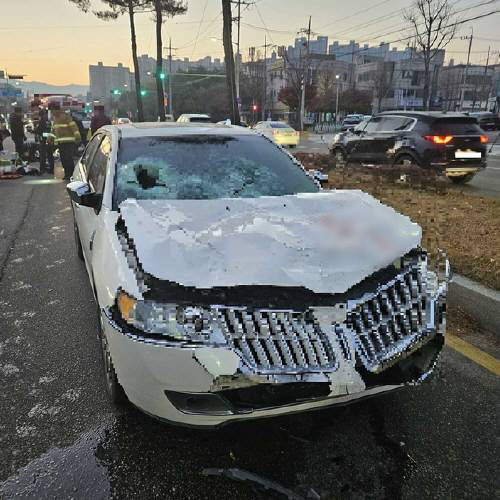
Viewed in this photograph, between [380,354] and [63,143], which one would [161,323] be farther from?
[63,143]

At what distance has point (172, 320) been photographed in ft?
6.62

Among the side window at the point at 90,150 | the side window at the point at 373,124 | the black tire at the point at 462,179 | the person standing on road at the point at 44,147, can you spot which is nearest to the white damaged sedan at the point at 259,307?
the side window at the point at 90,150

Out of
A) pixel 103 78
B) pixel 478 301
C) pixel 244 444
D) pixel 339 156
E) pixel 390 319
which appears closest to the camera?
pixel 390 319

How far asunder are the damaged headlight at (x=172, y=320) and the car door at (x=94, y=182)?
134 centimetres

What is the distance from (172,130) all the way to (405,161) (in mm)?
7862

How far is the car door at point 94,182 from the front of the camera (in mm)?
3366

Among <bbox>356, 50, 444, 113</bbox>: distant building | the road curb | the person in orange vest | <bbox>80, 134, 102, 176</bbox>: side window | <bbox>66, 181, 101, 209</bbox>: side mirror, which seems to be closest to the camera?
<bbox>66, 181, 101, 209</bbox>: side mirror

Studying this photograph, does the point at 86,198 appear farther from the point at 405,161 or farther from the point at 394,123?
the point at 394,123

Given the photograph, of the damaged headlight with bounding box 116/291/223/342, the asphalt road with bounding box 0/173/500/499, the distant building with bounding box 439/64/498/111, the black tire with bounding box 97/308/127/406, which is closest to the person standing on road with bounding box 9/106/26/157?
the asphalt road with bounding box 0/173/500/499

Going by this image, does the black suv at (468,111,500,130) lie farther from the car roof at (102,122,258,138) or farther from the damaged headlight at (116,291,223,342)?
the damaged headlight at (116,291,223,342)

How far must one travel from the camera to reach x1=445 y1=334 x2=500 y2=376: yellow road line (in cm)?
302

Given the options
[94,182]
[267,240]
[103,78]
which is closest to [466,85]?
[94,182]

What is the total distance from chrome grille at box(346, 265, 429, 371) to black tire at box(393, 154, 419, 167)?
865cm

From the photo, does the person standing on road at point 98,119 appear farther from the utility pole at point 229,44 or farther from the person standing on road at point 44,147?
the utility pole at point 229,44
